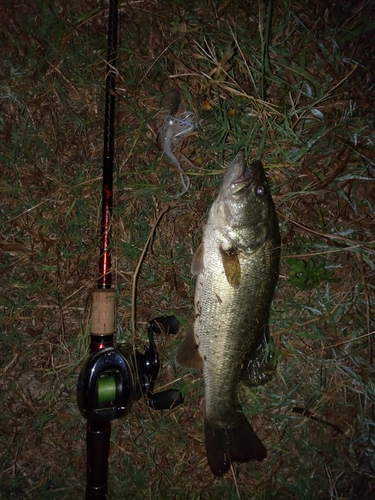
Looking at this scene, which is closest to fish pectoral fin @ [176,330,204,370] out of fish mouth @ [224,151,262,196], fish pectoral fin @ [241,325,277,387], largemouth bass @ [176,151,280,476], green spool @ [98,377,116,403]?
largemouth bass @ [176,151,280,476]

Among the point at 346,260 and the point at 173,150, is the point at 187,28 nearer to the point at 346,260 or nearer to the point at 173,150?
the point at 173,150

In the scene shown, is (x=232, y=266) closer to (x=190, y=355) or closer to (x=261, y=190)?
(x=261, y=190)

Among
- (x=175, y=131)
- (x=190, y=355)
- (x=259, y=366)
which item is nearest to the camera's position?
(x=190, y=355)

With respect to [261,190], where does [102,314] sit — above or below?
below

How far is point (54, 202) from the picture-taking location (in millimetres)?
2527

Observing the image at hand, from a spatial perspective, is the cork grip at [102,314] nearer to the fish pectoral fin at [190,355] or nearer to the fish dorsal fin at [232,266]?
the fish pectoral fin at [190,355]

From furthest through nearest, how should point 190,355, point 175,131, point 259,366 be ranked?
point 175,131, point 259,366, point 190,355

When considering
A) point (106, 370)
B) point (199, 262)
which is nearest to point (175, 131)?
point (199, 262)

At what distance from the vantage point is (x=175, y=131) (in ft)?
8.09

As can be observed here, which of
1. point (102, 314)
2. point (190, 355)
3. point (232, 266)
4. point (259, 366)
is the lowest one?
point (259, 366)

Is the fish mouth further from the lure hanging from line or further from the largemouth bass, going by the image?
the lure hanging from line

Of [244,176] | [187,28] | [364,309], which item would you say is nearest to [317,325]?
[364,309]

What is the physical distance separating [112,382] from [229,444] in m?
0.92

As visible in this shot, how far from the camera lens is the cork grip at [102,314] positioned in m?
2.13
